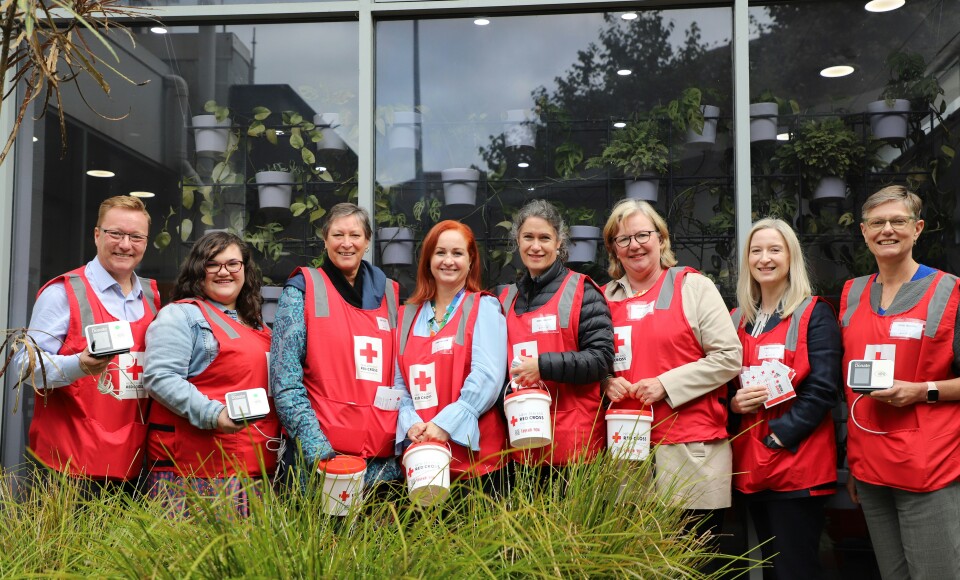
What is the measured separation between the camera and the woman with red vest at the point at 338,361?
128 inches

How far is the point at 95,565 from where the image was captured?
218 centimetres

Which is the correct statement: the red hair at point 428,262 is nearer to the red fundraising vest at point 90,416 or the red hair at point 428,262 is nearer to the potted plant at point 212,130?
the red fundraising vest at point 90,416

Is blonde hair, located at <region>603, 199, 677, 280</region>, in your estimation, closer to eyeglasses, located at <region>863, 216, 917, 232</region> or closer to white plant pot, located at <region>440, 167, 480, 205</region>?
eyeglasses, located at <region>863, 216, 917, 232</region>

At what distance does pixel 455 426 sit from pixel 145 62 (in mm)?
2589

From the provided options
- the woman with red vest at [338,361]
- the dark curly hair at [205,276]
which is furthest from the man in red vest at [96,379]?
the woman with red vest at [338,361]

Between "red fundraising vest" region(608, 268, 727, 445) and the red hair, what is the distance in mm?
588

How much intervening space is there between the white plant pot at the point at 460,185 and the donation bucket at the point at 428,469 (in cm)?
160

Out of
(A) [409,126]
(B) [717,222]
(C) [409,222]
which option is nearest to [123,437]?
(C) [409,222]

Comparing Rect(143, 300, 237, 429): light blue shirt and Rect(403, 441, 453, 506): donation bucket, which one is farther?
Rect(143, 300, 237, 429): light blue shirt

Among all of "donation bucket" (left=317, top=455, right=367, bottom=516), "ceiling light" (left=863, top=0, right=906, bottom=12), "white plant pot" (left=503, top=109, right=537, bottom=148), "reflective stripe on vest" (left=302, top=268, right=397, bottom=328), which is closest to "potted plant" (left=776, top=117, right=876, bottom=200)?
"ceiling light" (left=863, top=0, right=906, bottom=12)

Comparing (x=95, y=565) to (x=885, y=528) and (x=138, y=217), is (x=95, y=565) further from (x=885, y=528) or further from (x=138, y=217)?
(x=885, y=528)

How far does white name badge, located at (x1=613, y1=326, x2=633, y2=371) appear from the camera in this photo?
3.42 meters

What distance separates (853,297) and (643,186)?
114 cm

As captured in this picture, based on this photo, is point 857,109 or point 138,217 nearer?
point 138,217
